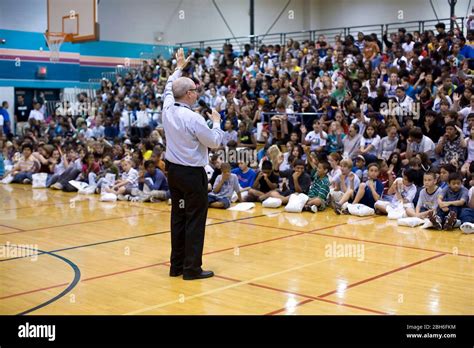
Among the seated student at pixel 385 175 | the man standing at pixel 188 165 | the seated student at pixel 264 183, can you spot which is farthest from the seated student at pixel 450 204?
the man standing at pixel 188 165

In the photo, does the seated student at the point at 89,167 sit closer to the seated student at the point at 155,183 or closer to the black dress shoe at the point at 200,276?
the seated student at the point at 155,183

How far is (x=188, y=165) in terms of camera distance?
5.95m

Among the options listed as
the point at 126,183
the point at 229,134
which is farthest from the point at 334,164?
the point at 126,183

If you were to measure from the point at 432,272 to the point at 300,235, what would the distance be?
8.10 ft

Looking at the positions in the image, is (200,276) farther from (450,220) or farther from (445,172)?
(445,172)

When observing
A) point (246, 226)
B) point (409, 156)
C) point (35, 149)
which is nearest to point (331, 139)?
point (409, 156)

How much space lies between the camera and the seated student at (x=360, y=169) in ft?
36.5

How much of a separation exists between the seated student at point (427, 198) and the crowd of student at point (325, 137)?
2 cm

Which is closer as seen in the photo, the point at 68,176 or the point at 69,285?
the point at 69,285

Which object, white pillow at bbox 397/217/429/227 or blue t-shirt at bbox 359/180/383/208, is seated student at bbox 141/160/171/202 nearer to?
blue t-shirt at bbox 359/180/383/208

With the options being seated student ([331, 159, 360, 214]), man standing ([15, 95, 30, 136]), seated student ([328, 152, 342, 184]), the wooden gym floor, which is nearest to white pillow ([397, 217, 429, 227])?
the wooden gym floor

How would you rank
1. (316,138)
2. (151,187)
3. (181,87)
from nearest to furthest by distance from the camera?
(181,87) → (151,187) → (316,138)

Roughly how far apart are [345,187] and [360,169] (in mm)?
839

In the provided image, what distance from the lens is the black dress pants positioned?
593 cm
